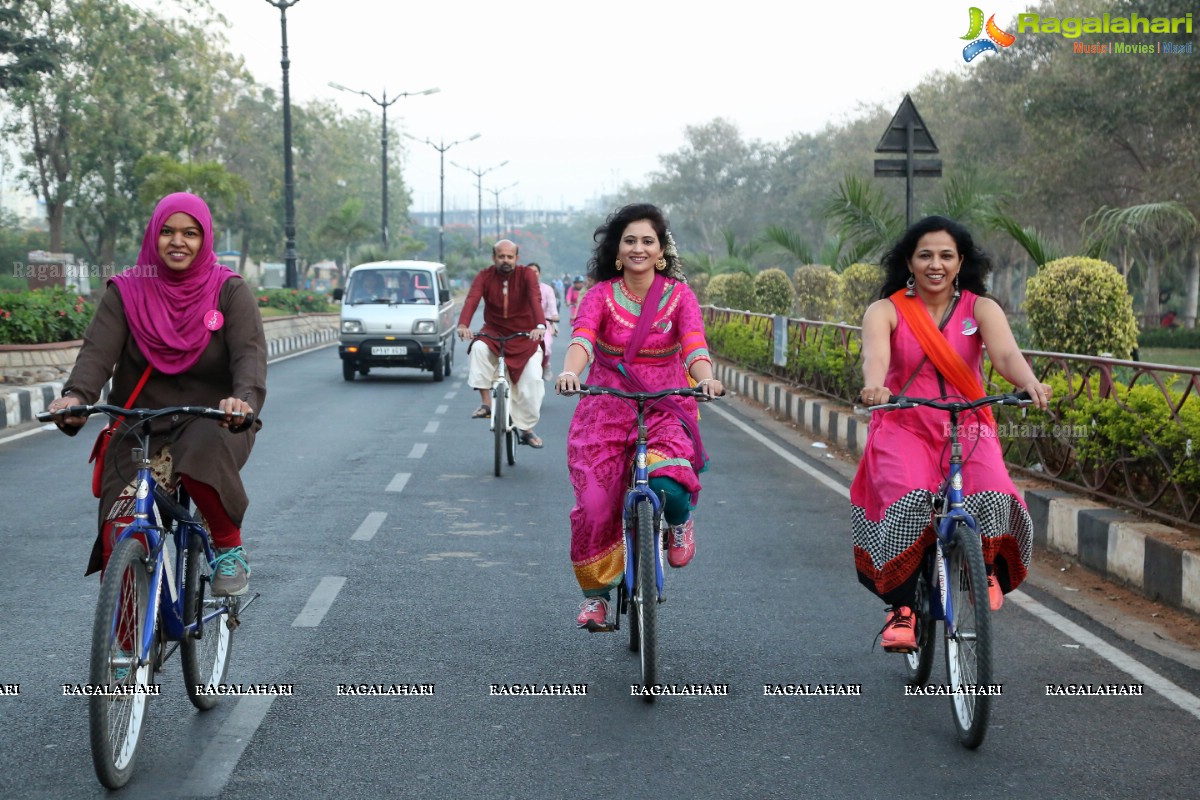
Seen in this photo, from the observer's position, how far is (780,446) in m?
13.8

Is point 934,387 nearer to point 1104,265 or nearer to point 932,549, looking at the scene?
point 932,549

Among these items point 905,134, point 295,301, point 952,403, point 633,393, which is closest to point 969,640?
point 952,403

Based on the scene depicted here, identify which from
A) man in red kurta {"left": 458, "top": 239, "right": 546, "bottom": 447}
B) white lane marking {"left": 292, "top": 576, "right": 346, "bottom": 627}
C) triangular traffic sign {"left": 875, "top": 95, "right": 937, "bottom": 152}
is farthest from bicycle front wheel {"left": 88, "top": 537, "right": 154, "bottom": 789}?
triangular traffic sign {"left": 875, "top": 95, "right": 937, "bottom": 152}

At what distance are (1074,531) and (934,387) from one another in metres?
3.37

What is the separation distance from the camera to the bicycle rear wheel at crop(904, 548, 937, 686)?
16.5ft

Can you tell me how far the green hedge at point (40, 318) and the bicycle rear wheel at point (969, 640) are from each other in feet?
51.1

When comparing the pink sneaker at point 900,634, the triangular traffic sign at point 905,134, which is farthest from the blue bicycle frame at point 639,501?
the triangular traffic sign at point 905,134

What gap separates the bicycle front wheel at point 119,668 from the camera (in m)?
3.84

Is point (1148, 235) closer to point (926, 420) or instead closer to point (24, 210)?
point (926, 420)

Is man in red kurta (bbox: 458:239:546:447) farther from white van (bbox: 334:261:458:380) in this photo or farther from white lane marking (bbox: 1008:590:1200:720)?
white van (bbox: 334:261:458:380)

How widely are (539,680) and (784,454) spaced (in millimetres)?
8066

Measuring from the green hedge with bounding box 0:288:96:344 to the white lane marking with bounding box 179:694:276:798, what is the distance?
14.2m

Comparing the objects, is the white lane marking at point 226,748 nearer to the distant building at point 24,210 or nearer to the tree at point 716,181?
the distant building at point 24,210

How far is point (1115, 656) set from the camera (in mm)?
5801
